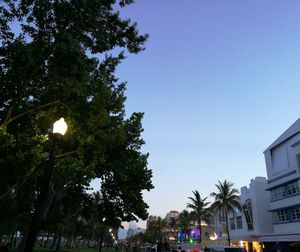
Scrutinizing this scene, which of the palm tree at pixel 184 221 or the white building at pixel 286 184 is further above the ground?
the palm tree at pixel 184 221

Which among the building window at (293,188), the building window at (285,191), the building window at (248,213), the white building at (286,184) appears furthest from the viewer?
the building window at (248,213)

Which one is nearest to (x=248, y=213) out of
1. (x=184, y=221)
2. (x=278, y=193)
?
(x=278, y=193)

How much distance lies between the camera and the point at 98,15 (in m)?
16.6

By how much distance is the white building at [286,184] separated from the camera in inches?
1740

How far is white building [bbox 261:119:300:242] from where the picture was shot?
4419cm

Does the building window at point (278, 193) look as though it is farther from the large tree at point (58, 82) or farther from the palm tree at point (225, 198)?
the large tree at point (58, 82)

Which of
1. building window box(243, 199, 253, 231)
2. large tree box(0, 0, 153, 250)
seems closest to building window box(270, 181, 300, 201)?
building window box(243, 199, 253, 231)

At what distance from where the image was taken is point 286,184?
1855 inches

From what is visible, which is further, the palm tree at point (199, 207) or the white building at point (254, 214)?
the palm tree at point (199, 207)

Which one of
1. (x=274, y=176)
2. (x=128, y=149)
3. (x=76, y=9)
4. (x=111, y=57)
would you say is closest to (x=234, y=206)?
(x=274, y=176)

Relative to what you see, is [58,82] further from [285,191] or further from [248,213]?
[248,213]

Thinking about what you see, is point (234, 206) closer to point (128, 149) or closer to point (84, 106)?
point (128, 149)

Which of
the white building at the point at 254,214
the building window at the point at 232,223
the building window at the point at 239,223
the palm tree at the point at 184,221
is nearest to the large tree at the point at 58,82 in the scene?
the white building at the point at 254,214

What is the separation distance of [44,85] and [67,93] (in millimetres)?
1578
